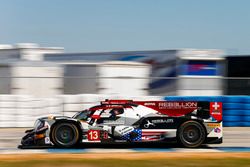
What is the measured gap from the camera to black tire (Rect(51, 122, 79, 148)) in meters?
11.3

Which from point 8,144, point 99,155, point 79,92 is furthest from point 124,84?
point 99,155

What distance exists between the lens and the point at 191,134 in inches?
458

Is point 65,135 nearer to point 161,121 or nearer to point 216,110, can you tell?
point 161,121

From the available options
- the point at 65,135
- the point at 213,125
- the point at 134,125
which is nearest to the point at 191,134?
the point at 213,125

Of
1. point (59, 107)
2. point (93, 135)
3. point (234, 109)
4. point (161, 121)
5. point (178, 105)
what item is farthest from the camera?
point (234, 109)

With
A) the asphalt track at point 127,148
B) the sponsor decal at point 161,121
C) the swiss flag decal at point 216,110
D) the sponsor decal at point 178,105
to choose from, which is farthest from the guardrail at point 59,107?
the swiss flag decal at point 216,110

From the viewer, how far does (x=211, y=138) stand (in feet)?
38.1

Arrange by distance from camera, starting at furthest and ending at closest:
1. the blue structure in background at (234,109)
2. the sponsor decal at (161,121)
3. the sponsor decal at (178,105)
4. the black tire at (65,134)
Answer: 1. the blue structure in background at (234,109)
2. the sponsor decal at (178,105)
3. the sponsor decal at (161,121)
4. the black tire at (65,134)

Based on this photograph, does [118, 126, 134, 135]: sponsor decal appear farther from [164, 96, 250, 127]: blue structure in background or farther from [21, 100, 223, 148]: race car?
[164, 96, 250, 127]: blue structure in background

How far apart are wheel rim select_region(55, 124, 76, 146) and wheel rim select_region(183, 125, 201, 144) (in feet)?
7.72

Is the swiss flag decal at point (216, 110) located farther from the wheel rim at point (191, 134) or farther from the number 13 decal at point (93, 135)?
the number 13 decal at point (93, 135)

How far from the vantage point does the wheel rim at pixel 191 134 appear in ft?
38.0

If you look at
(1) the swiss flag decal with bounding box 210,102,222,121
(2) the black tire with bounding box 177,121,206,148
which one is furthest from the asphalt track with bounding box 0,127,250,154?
(1) the swiss flag decal with bounding box 210,102,222,121

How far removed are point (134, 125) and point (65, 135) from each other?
1450mm
